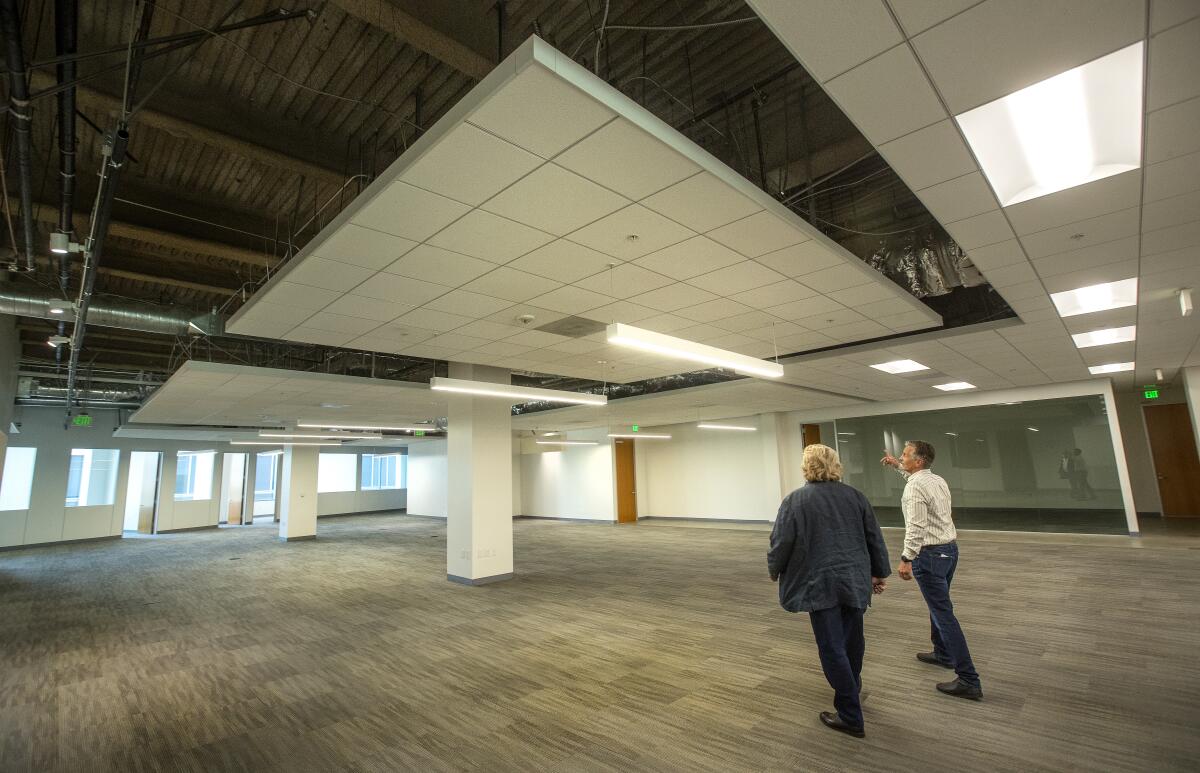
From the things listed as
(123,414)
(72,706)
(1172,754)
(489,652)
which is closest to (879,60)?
(1172,754)

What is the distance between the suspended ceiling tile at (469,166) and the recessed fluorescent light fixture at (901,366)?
6.53m

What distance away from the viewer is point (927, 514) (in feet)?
10.9

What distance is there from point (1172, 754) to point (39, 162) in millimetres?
7908

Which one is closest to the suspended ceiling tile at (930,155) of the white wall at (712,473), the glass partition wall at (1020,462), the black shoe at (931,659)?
the black shoe at (931,659)

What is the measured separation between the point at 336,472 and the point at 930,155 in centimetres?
2263

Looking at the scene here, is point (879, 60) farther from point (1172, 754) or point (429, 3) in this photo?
point (1172, 754)

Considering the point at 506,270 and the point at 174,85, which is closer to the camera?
the point at 174,85

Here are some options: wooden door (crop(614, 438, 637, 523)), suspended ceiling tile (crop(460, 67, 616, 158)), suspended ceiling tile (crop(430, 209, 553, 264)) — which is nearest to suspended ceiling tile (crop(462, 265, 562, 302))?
suspended ceiling tile (crop(430, 209, 553, 264))

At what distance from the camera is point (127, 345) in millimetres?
8336

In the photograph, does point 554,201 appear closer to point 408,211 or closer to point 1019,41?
point 408,211

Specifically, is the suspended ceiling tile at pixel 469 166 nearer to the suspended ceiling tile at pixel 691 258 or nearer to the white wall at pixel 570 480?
the suspended ceiling tile at pixel 691 258

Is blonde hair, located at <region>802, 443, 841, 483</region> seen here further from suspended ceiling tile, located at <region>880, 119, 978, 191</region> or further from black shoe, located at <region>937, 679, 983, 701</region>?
black shoe, located at <region>937, 679, 983, 701</region>

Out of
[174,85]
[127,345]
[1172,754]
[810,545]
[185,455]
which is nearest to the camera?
[1172,754]

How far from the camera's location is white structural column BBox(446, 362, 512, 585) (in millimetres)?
7387
